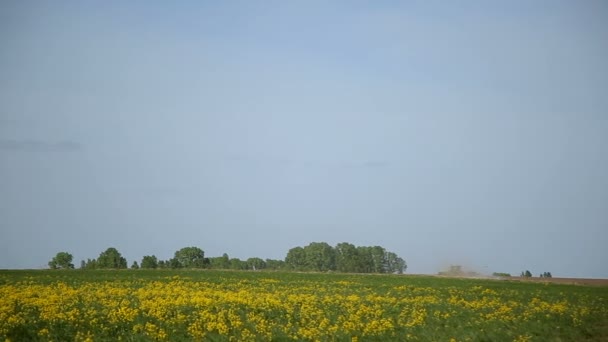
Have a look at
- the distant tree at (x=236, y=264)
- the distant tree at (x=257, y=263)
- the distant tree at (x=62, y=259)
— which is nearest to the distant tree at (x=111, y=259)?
the distant tree at (x=62, y=259)

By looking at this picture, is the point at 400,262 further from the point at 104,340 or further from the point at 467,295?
the point at 104,340

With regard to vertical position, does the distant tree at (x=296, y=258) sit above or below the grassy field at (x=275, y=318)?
above

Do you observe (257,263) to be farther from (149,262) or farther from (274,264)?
(149,262)

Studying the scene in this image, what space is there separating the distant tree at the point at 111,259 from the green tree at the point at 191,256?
40.1 ft

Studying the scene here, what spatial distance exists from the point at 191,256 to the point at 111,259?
17.4m

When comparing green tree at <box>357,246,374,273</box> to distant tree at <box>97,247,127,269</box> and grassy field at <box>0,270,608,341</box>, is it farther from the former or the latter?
grassy field at <box>0,270,608,341</box>

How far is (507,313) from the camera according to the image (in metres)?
33.0

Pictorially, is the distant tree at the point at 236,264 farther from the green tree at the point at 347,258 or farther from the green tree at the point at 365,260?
the green tree at the point at 365,260

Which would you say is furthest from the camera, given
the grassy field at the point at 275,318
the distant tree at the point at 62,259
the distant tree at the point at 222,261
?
the distant tree at the point at 222,261

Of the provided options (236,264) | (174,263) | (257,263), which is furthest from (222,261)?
(174,263)

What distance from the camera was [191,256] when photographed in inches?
4749

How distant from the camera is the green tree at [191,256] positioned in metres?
117

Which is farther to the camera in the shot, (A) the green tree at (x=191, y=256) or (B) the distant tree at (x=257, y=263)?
(B) the distant tree at (x=257, y=263)

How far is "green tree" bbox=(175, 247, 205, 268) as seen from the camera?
117 m
